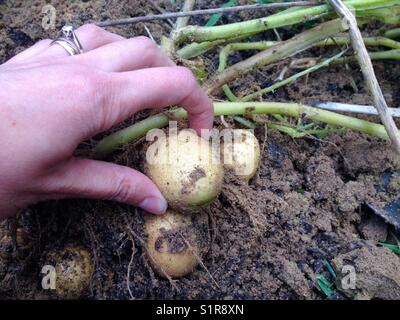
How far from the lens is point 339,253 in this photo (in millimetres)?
1331

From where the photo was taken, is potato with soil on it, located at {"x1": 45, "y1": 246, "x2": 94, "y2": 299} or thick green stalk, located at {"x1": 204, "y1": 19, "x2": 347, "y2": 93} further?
thick green stalk, located at {"x1": 204, "y1": 19, "x2": 347, "y2": 93}

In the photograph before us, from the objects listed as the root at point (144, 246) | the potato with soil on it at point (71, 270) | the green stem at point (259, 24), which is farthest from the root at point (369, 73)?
the potato with soil on it at point (71, 270)

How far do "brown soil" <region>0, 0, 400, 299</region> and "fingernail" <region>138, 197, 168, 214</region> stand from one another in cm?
7

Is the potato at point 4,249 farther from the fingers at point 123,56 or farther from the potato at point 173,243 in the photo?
the fingers at point 123,56

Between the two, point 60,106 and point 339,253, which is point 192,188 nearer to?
point 60,106

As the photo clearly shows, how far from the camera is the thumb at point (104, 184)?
102 cm

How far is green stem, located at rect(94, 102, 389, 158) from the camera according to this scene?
1.24 metres

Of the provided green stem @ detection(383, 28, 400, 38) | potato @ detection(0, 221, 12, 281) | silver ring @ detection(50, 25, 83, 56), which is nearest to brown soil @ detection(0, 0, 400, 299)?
potato @ detection(0, 221, 12, 281)

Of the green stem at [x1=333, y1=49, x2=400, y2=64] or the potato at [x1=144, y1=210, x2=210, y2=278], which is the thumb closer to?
the potato at [x1=144, y1=210, x2=210, y2=278]

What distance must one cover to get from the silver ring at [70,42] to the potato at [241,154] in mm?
489

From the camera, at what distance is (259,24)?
4.77 feet

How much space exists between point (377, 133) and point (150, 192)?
0.75 meters

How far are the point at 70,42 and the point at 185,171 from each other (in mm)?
485

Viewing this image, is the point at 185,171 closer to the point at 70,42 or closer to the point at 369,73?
the point at 70,42
